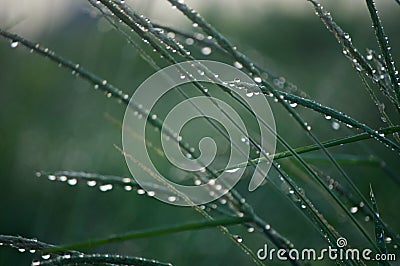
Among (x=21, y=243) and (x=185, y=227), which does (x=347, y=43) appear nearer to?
(x=185, y=227)

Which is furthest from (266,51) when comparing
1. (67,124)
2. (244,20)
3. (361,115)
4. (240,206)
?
(240,206)

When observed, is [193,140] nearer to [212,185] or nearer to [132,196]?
[132,196]

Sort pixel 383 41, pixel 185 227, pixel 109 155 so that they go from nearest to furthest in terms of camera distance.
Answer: pixel 185 227 → pixel 383 41 → pixel 109 155

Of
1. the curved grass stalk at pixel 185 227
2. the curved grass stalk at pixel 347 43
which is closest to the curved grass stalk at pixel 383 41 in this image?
the curved grass stalk at pixel 347 43

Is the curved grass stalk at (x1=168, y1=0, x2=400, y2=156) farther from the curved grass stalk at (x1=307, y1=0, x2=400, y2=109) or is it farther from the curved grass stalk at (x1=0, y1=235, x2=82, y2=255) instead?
the curved grass stalk at (x1=0, y1=235, x2=82, y2=255)

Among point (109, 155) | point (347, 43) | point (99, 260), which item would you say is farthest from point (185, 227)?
point (109, 155)

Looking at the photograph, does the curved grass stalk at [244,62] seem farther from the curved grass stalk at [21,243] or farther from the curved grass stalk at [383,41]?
the curved grass stalk at [21,243]

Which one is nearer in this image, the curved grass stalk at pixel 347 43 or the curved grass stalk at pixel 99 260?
the curved grass stalk at pixel 99 260

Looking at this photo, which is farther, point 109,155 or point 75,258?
point 109,155
